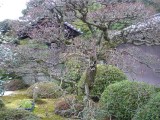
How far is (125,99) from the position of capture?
613 centimetres

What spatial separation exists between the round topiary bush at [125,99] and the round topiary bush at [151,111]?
705 mm

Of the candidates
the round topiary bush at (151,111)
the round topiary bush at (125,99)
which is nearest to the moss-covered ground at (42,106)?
the round topiary bush at (125,99)

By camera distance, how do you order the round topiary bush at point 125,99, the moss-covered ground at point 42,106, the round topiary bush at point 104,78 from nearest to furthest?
the round topiary bush at point 125,99, the moss-covered ground at point 42,106, the round topiary bush at point 104,78

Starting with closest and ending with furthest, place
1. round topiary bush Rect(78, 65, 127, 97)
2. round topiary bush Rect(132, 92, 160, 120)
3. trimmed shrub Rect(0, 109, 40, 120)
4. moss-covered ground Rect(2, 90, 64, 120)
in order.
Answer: round topiary bush Rect(132, 92, 160, 120) < trimmed shrub Rect(0, 109, 40, 120) < moss-covered ground Rect(2, 90, 64, 120) < round topiary bush Rect(78, 65, 127, 97)

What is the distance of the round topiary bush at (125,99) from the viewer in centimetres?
601

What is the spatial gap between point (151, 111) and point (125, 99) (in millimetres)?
1186

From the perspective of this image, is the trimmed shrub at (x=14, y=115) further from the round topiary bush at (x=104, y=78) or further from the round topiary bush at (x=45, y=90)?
the round topiary bush at (x=45, y=90)

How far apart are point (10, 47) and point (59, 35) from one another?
5.66 feet

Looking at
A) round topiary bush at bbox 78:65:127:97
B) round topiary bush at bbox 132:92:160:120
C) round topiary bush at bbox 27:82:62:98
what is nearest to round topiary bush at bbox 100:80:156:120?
round topiary bush at bbox 132:92:160:120

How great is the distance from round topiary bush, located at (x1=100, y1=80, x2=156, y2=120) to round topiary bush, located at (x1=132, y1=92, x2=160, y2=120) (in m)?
0.70

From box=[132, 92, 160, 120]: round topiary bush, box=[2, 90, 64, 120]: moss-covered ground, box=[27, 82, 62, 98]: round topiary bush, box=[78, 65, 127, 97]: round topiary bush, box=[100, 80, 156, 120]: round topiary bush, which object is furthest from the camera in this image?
box=[27, 82, 62, 98]: round topiary bush

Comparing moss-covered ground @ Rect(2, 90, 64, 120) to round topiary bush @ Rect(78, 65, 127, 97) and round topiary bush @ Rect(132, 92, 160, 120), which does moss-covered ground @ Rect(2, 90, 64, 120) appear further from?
round topiary bush @ Rect(132, 92, 160, 120)

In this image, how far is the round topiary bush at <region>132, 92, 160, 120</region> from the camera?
16.1 feet

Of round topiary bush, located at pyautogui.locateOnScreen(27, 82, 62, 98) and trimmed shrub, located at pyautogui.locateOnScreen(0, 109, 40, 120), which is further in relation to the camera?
round topiary bush, located at pyautogui.locateOnScreen(27, 82, 62, 98)
